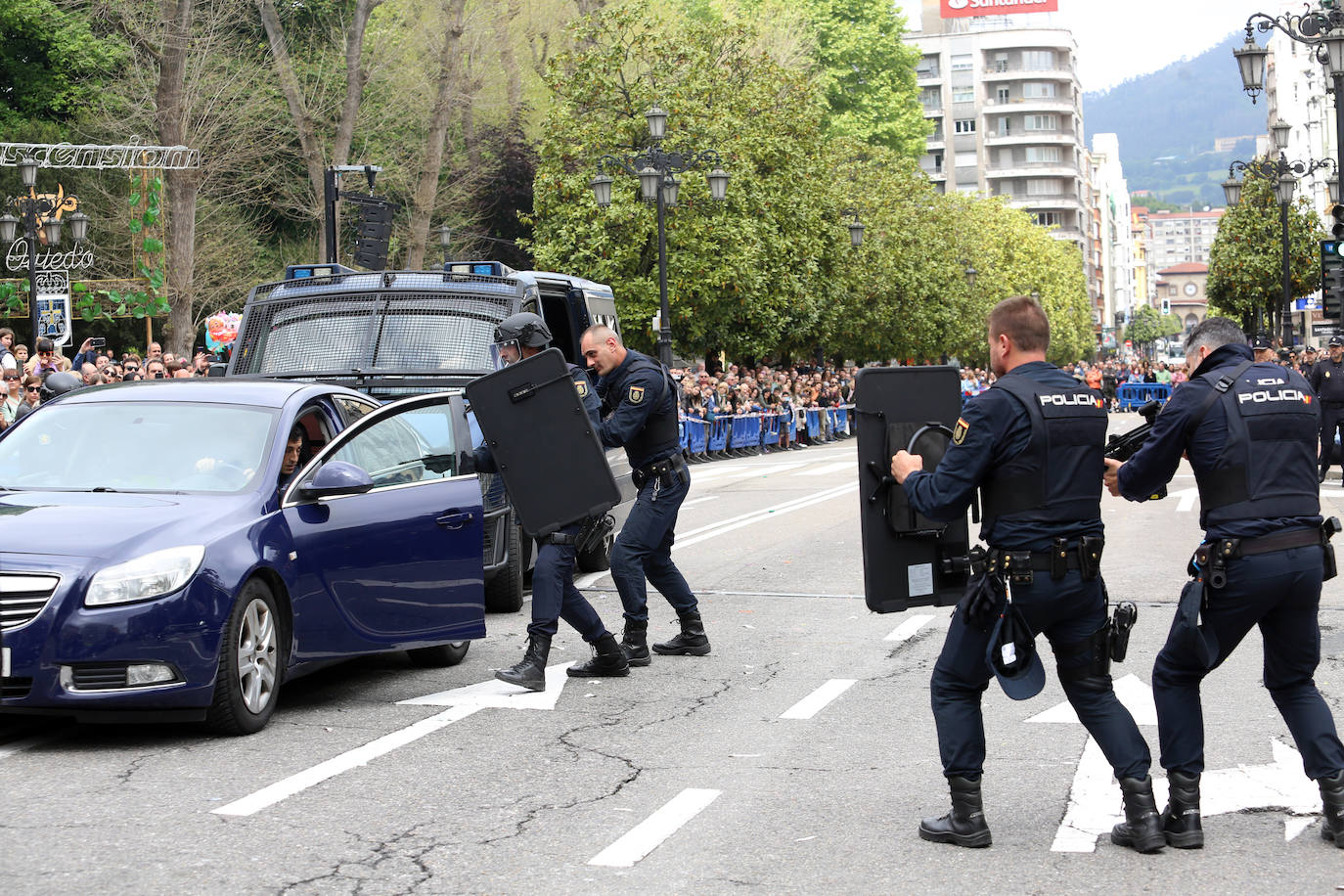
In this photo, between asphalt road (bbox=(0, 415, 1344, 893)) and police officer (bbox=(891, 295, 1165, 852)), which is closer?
asphalt road (bbox=(0, 415, 1344, 893))

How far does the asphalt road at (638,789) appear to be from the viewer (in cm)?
498

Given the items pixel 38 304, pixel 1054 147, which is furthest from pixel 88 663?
pixel 1054 147

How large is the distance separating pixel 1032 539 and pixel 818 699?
9.44 ft

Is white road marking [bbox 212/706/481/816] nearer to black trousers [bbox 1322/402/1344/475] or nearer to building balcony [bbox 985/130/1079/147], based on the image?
black trousers [bbox 1322/402/1344/475]

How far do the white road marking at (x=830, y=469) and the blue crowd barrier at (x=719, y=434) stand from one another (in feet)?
12.1

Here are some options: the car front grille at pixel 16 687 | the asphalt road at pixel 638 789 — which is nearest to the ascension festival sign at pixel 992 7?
the asphalt road at pixel 638 789

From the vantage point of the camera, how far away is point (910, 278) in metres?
55.5

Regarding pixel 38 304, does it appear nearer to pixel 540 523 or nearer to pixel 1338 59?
pixel 1338 59

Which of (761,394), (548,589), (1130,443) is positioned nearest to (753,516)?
(548,589)

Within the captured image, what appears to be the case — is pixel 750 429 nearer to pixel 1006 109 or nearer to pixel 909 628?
pixel 909 628

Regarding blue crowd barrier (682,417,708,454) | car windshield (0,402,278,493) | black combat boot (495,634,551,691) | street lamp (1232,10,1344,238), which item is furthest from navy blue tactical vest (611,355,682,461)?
blue crowd barrier (682,417,708,454)

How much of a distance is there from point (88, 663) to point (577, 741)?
1.97 metres

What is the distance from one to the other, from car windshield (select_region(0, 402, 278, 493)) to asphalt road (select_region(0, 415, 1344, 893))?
1097 mm

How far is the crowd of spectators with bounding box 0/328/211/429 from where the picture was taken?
16048 millimetres
